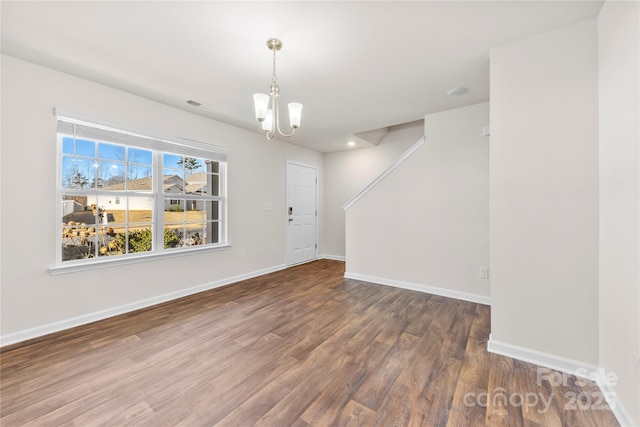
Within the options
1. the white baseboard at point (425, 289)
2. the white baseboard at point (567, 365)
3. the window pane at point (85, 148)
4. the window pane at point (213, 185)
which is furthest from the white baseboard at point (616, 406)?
the window pane at point (85, 148)

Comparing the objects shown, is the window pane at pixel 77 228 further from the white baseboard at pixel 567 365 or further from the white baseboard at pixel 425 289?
the white baseboard at pixel 567 365

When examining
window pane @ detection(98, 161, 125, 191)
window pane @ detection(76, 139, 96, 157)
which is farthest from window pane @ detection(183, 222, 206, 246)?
window pane @ detection(76, 139, 96, 157)

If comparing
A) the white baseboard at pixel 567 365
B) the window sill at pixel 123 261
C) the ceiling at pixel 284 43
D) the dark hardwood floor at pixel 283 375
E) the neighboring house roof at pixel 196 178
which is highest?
the ceiling at pixel 284 43

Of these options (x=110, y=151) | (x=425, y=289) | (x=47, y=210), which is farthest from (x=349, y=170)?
(x=47, y=210)

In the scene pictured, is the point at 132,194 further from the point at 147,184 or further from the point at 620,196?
the point at 620,196

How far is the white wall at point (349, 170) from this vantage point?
4.93m

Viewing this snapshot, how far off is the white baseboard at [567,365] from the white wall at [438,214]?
1194 mm

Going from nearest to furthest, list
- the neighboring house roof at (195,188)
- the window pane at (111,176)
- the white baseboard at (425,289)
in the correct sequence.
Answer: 1. the window pane at (111,176)
2. the white baseboard at (425,289)
3. the neighboring house roof at (195,188)

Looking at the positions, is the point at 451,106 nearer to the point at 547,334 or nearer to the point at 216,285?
the point at 547,334

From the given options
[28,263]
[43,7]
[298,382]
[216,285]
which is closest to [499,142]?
[298,382]

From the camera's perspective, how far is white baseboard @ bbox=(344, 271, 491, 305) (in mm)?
3105

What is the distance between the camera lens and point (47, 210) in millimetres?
2346

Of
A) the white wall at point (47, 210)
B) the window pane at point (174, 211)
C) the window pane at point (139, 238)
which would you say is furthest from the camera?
the window pane at point (174, 211)

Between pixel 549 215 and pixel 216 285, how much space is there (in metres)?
3.94
